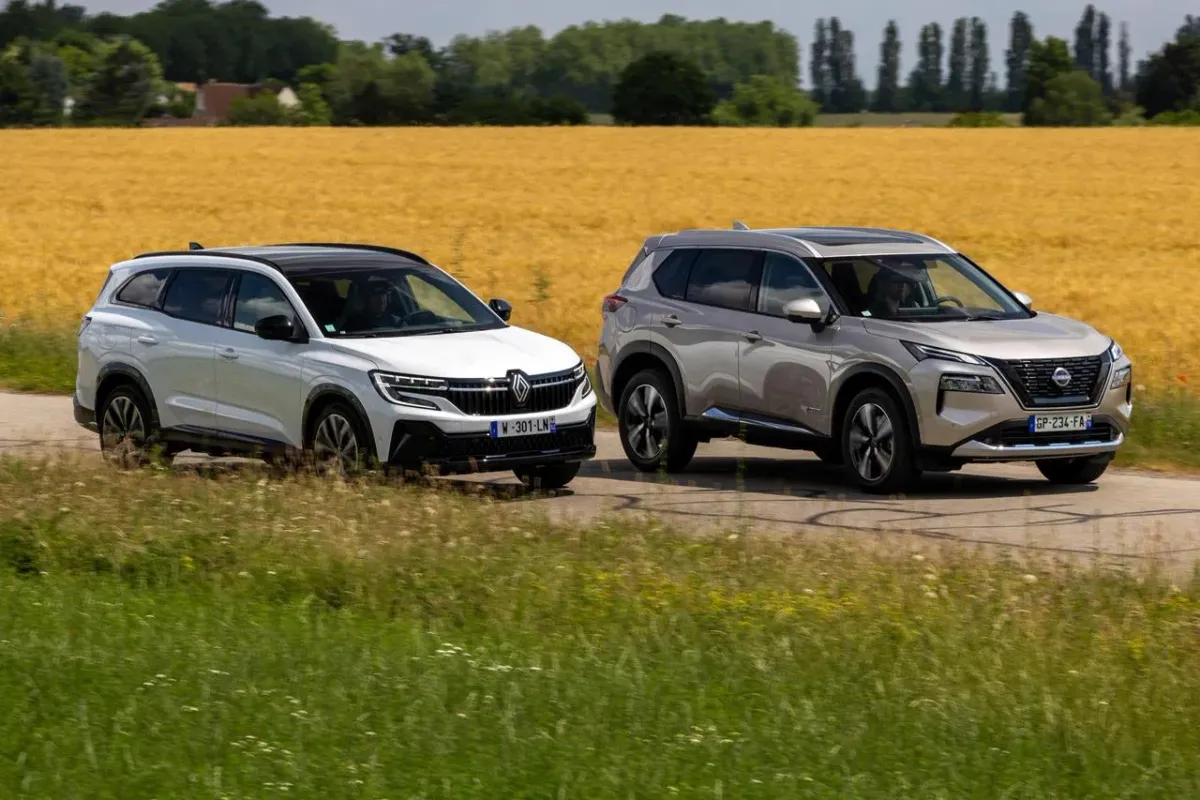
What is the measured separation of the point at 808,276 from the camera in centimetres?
1373

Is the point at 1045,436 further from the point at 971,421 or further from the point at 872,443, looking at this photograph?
the point at 872,443

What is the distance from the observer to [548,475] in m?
13.3

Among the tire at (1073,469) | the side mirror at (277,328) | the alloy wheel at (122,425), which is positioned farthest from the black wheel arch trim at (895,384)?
the alloy wheel at (122,425)

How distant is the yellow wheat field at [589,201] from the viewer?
30.8 m

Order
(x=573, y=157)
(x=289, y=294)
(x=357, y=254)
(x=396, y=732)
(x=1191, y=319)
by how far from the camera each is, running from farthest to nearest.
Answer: (x=573, y=157) → (x=1191, y=319) → (x=357, y=254) → (x=289, y=294) → (x=396, y=732)

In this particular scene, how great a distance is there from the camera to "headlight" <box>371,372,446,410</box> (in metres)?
12.1

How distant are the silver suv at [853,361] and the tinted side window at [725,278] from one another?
0.04ft

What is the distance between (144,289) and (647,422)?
3.73 metres

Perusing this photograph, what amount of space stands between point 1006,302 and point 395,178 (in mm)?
49211

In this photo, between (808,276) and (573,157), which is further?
(573,157)

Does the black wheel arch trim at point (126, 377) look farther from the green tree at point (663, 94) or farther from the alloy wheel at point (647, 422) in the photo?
the green tree at point (663, 94)

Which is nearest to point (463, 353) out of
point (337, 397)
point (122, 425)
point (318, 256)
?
point (337, 397)

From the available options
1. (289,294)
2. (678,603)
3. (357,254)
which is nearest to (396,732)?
(678,603)

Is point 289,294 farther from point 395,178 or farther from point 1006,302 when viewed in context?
point 395,178
